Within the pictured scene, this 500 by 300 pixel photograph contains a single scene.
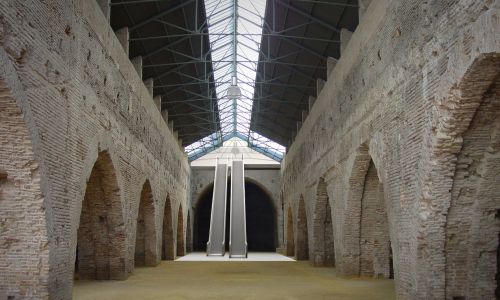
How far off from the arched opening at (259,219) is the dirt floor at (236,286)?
78.4 ft

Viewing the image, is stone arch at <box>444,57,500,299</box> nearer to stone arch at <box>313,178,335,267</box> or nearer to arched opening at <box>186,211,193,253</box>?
stone arch at <box>313,178,335,267</box>

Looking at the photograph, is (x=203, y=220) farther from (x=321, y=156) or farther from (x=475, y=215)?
(x=475, y=215)

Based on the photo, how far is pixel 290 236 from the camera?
28516 millimetres

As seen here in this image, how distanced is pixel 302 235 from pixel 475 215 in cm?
1594

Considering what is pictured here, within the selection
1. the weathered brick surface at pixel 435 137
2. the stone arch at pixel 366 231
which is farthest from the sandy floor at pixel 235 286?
the weathered brick surface at pixel 435 137

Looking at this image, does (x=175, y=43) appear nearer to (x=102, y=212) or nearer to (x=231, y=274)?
(x=102, y=212)

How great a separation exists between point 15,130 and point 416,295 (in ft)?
21.8

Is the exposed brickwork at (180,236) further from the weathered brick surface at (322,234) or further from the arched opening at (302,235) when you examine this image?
the weathered brick surface at (322,234)

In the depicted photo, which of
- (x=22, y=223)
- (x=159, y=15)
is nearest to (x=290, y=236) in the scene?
(x=159, y=15)

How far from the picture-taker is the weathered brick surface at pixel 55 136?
7465 mm

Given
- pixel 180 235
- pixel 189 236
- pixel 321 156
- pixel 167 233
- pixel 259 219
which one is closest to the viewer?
pixel 321 156

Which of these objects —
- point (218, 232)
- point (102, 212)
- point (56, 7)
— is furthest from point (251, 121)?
point (56, 7)

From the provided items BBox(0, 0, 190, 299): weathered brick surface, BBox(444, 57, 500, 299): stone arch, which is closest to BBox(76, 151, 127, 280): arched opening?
BBox(0, 0, 190, 299): weathered brick surface

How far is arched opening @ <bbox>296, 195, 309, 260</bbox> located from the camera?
23.8 m
